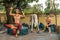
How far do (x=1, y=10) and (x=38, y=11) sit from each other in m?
2.73

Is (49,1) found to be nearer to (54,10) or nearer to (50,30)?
→ (54,10)

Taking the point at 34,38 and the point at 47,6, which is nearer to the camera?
the point at 34,38

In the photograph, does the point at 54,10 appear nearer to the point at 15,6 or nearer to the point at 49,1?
the point at 49,1

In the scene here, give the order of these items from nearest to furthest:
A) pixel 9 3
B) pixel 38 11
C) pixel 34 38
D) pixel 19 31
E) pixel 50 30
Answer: pixel 34 38 < pixel 19 31 < pixel 50 30 < pixel 9 3 < pixel 38 11

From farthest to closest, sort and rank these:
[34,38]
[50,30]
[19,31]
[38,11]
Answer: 1. [38,11]
2. [50,30]
3. [19,31]
4. [34,38]

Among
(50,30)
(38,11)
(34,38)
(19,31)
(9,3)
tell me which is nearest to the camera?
(34,38)

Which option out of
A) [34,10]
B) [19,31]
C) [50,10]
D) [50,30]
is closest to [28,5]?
[34,10]

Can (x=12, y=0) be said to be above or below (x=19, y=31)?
above

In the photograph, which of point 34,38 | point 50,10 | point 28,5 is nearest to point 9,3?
point 28,5

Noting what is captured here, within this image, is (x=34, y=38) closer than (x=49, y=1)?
Yes

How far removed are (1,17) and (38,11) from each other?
2.84m

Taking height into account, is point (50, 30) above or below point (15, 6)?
below

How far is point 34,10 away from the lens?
14.7 m

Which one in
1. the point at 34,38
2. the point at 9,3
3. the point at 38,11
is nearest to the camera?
the point at 34,38
